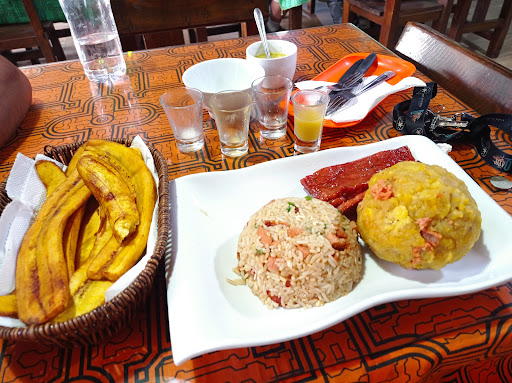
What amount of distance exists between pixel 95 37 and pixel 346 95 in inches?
65.6

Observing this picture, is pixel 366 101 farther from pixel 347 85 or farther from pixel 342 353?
pixel 342 353

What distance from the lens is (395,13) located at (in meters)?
3.46

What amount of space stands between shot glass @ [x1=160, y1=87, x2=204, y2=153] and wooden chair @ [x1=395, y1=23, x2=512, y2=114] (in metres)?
1.50

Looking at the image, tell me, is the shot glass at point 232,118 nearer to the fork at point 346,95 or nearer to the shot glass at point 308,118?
the shot glass at point 308,118

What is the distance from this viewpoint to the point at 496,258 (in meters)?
1.08

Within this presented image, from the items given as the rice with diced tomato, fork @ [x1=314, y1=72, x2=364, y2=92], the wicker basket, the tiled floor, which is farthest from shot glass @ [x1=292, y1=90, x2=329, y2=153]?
the tiled floor

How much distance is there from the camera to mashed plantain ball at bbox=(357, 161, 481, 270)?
3.30 feet

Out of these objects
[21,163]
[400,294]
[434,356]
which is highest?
[21,163]

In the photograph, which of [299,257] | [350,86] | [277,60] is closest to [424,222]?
[299,257]

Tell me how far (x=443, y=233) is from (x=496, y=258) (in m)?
0.23

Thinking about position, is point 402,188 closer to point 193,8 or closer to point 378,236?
point 378,236

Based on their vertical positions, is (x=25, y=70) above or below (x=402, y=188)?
below

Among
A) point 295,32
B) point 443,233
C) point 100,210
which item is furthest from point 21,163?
point 295,32

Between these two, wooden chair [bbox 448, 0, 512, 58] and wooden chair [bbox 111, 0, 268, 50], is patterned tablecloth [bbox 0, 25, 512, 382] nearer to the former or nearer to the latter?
wooden chair [bbox 111, 0, 268, 50]
